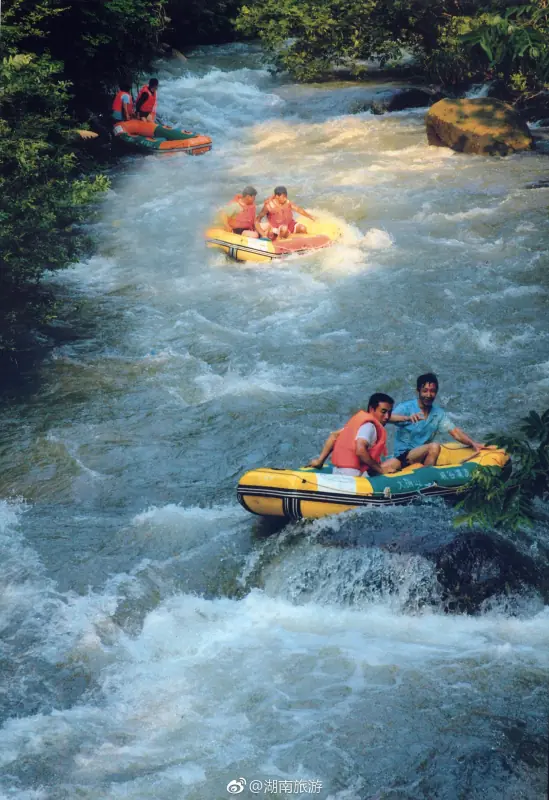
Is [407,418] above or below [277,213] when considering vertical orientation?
below

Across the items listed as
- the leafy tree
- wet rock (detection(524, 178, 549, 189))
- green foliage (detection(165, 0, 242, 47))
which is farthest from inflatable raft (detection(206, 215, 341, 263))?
green foliage (detection(165, 0, 242, 47))

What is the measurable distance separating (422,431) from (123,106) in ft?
40.2

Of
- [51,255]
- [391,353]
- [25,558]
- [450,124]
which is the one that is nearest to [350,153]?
[450,124]

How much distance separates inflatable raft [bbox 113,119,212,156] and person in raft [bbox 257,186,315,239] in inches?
194

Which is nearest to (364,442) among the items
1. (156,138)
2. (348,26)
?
(156,138)

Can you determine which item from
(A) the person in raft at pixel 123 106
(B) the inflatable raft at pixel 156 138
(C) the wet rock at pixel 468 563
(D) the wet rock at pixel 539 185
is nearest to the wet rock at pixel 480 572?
(C) the wet rock at pixel 468 563

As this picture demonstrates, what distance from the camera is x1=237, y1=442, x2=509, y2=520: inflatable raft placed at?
737 cm

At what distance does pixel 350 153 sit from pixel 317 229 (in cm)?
455

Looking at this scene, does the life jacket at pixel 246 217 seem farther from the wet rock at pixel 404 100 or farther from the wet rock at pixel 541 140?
the wet rock at pixel 404 100

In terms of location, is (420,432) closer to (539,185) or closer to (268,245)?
(268,245)

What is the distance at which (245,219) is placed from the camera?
13273mm

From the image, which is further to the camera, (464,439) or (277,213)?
(277,213)

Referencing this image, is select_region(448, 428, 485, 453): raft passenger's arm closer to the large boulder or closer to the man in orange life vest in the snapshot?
the man in orange life vest

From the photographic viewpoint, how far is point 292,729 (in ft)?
18.9
